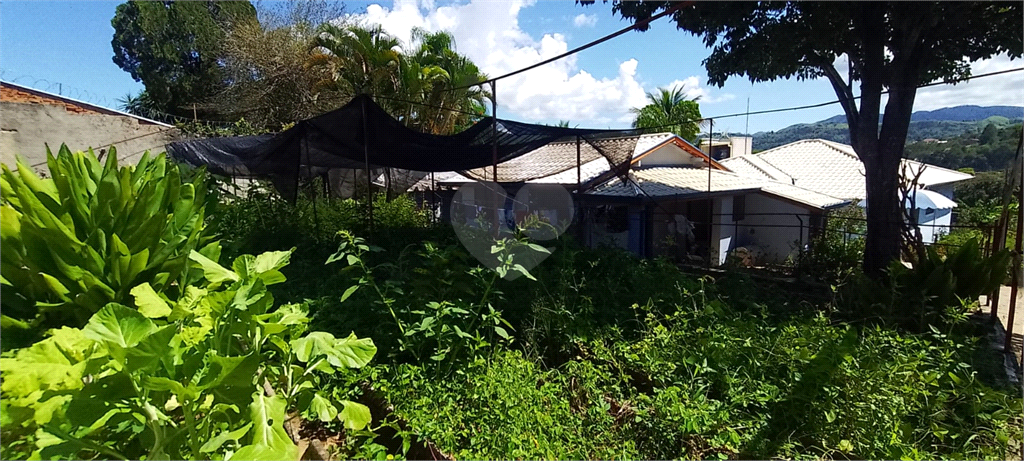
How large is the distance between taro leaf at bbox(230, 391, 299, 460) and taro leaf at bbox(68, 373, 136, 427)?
1.03ft

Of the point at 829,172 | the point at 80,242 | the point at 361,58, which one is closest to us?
the point at 80,242

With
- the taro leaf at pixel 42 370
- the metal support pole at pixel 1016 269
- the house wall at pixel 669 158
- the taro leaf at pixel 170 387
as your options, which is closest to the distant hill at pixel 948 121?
the metal support pole at pixel 1016 269

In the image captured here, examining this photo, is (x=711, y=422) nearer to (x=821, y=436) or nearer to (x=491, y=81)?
(x=821, y=436)

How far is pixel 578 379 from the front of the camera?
2.61 meters

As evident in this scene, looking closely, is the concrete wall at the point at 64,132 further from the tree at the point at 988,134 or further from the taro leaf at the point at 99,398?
the tree at the point at 988,134

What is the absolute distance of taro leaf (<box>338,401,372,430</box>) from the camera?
1.73 meters

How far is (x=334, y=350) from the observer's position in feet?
5.77

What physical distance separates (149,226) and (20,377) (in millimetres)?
759

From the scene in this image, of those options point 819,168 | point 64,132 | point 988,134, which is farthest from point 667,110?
point 64,132

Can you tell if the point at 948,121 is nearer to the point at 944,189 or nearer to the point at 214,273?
the point at 944,189

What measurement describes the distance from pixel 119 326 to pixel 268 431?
1.58 ft

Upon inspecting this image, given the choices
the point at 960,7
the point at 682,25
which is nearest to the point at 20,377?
the point at 682,25

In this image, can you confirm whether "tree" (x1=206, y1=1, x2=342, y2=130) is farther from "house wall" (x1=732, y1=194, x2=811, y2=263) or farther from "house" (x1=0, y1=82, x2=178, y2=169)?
"house wall" (x1=732, y1=194, x2=811, y2=263)

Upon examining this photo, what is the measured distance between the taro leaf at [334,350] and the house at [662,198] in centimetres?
406
